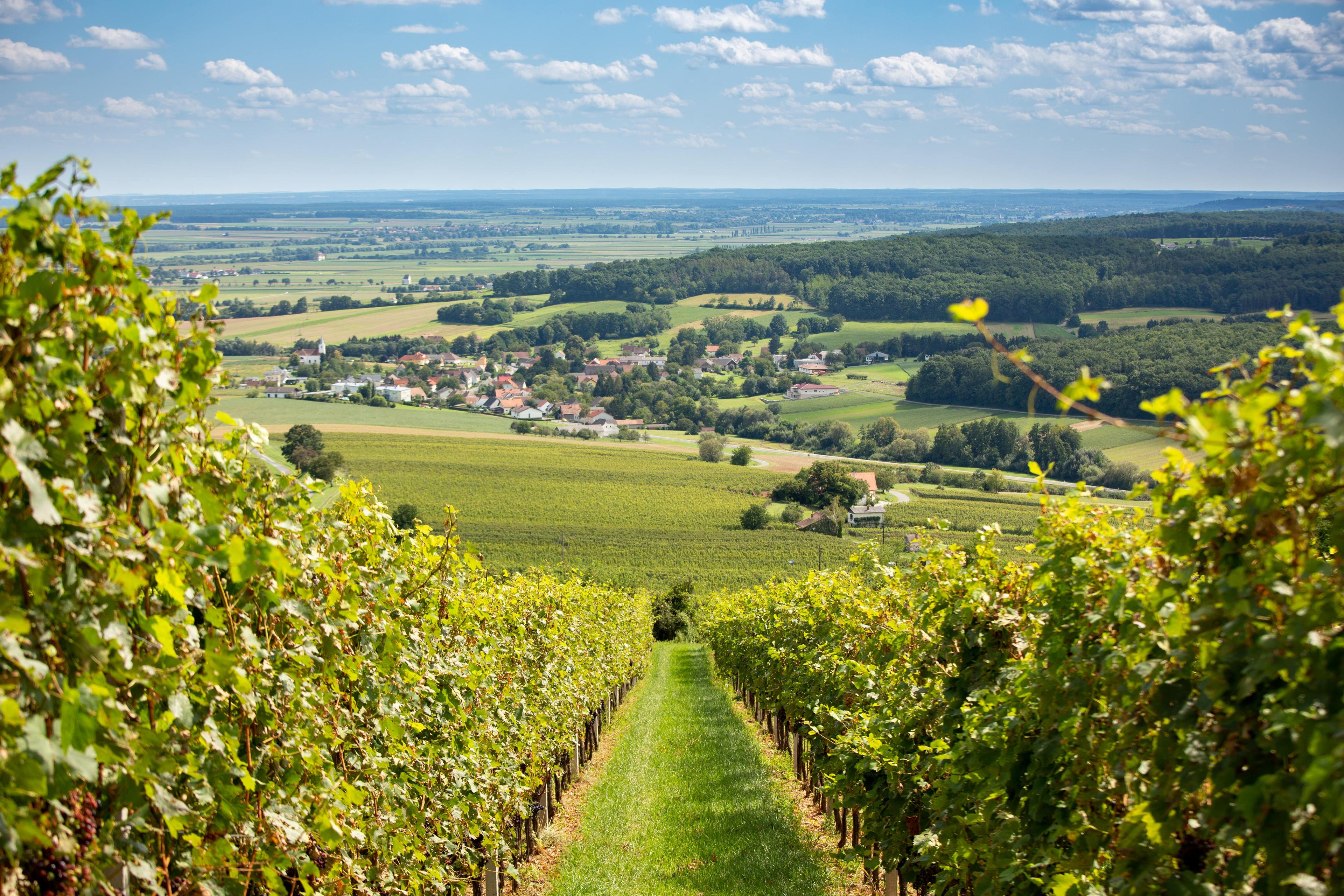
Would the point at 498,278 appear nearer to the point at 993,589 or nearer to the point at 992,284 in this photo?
the point at 992,284

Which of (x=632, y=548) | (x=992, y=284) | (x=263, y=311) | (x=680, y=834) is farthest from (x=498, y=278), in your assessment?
(x=680, y=834)

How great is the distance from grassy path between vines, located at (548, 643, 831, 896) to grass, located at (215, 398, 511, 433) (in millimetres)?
54536

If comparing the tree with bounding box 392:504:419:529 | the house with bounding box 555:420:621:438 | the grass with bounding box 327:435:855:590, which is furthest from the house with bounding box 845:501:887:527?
the house with bounding box 555:420:621:438

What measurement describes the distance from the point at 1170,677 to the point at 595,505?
55990 millimetres

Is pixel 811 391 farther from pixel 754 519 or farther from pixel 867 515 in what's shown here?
pixel 754 519

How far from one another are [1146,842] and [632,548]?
48.5 meters

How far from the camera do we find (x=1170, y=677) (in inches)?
95.2

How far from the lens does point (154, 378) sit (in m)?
2.17

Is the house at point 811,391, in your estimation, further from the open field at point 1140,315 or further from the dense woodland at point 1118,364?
the open field at point 1140,315

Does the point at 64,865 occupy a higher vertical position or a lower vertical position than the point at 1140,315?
lower

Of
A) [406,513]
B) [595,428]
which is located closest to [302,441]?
[406,513]

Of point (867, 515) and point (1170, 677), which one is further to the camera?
point (867, 515)

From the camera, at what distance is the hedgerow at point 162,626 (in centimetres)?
184

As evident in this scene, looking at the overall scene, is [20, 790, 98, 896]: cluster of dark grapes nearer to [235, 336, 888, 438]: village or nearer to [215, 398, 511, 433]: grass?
[215, 398, 511, 433]: grass
